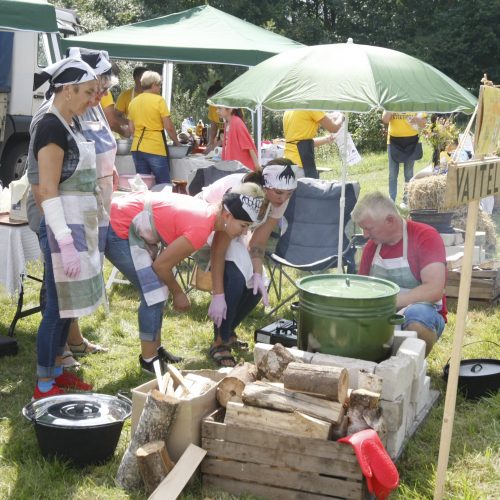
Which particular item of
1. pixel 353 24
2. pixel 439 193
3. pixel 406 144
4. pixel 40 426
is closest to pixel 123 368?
pixel 40 426

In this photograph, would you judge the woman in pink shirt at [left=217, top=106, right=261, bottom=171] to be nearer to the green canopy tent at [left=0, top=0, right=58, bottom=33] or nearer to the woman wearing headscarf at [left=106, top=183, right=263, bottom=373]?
the green canopy tent at [left=0, top=0, right=58, bottom=33]

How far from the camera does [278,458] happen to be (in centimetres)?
285

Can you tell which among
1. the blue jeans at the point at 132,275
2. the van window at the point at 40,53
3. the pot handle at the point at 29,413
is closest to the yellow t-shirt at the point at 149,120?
the van window at the point at 40,53

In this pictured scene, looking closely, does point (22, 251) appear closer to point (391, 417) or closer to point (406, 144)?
point (391, 417)

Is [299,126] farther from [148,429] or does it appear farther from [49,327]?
[148,429]

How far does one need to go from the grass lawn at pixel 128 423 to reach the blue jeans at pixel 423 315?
41 cm

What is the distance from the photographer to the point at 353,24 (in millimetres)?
33969

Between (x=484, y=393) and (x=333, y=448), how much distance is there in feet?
4.79

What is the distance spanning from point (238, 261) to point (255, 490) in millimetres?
1723

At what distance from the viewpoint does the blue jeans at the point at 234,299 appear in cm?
439

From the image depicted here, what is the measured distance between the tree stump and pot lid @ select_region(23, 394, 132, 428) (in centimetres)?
Result: 61

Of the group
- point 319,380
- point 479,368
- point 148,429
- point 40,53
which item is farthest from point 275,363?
point 40,53

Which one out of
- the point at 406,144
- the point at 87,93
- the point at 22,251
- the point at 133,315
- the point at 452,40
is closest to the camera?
the point at 87,93

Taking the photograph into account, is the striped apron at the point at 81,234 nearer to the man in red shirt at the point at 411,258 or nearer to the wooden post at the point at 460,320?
the man in red shirt at the point at 411,258
